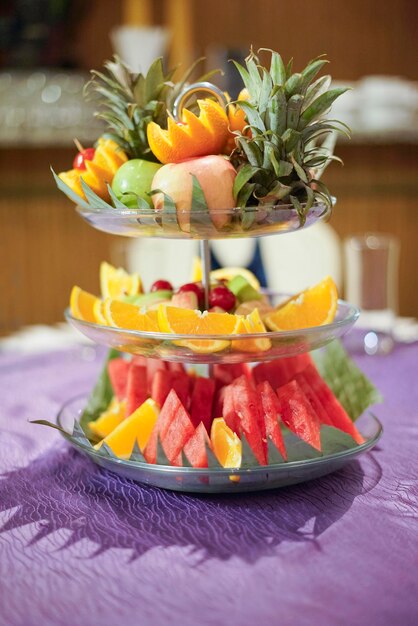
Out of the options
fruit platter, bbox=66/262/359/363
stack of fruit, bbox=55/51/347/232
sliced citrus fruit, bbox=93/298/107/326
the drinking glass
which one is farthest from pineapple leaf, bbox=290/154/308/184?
the drinking glass

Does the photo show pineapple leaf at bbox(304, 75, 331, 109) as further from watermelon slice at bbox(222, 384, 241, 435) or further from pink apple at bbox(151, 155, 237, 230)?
watermelon slice at bbox(222, 384, 241, 435)

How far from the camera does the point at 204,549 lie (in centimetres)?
54

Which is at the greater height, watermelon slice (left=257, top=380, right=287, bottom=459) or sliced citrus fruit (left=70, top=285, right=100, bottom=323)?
sliced citrus fruit (left=70, top=285, right=100, bottom=323)

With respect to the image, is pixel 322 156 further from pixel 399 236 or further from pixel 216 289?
pixel 399 236

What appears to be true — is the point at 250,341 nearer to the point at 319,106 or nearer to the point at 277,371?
the point at 277,371

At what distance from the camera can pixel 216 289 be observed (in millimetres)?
731

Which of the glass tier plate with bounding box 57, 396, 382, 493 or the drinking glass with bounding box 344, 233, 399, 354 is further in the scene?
the drinking glass with bounding box 344, 233, 399, 354

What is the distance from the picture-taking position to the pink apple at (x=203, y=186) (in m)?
0.63

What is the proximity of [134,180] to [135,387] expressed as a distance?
0.19m

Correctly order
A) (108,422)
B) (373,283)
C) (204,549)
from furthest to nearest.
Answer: (373,283), (108,422), (204,549)

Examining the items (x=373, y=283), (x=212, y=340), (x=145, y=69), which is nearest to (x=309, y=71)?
(x=212, y=340)

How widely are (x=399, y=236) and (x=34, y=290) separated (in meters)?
1.31

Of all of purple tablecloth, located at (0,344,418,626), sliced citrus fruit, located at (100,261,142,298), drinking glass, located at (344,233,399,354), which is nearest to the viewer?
purple tablecloth, located at (0,344,418,626)

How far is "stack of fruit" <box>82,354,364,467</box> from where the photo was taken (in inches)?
24.6
